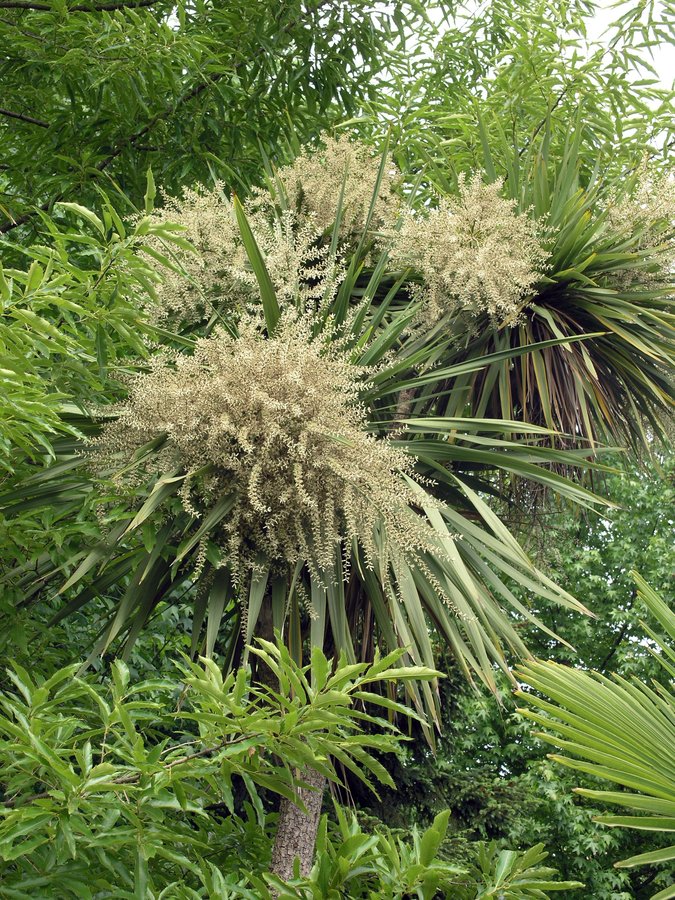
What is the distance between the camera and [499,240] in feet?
9.46

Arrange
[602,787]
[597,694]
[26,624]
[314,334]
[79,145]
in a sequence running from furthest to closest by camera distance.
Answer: [602,787], [79,145], [314,334], [26,624], [597,694]

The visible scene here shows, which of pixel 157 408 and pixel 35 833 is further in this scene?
pixel 157 408

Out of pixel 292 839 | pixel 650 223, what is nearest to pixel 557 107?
pixel 650 223

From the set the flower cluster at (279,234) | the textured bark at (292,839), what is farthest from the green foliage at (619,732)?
the flower cluster at (279,234)

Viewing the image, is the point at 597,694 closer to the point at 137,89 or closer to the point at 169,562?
the point at 169,562

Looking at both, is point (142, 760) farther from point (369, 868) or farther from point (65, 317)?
point (65, 317)

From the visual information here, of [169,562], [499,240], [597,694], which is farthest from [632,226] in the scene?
[597,694]

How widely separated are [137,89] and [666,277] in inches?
77.2

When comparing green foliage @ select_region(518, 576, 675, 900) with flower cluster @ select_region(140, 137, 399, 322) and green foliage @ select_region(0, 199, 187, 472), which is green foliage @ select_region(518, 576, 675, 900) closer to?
green foliage @ select_region(0, 199, 187, 472)

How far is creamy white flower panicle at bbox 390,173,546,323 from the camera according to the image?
2805mm

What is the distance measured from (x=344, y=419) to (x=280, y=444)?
15 cm

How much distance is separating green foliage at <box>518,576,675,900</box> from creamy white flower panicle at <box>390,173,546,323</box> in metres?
Result: 1.34

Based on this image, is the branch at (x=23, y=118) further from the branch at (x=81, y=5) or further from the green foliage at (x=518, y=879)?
the green foliage at (x=518, y=879)

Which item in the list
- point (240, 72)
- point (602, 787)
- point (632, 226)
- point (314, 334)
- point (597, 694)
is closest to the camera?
point (597, 694)
